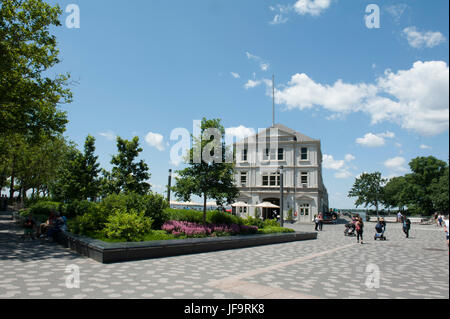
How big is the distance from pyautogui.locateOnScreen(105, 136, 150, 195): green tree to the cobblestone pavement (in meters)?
25.6

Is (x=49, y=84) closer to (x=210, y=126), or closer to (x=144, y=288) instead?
(x=210, y=126)

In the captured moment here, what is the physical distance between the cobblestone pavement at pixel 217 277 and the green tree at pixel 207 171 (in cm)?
694

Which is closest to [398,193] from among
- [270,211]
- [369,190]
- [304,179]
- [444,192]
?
[369,190]

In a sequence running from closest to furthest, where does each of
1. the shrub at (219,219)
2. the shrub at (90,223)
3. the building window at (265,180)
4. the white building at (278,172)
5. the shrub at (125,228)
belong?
the shrub at (125,228) → the shrub at (90,223) → the shrub at (219,219) → the white building at (278,172) → the building window at (265,180)

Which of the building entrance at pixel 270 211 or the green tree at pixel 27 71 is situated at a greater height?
the green tree at pixel 27 71

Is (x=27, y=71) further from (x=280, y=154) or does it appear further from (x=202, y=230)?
(x=280, y=154)

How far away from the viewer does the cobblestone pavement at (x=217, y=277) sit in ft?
20.1

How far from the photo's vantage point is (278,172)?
4759 centimetres

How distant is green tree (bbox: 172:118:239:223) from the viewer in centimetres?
1794

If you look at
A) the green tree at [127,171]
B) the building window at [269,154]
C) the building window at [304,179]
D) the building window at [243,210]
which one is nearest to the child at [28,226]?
the green tree at [127,171]

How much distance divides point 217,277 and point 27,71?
59.5ft

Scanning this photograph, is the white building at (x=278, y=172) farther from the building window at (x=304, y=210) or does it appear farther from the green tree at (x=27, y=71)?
the green tree at (x=27, y=71)

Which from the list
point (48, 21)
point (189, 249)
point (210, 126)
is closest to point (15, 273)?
point (189, 249)
